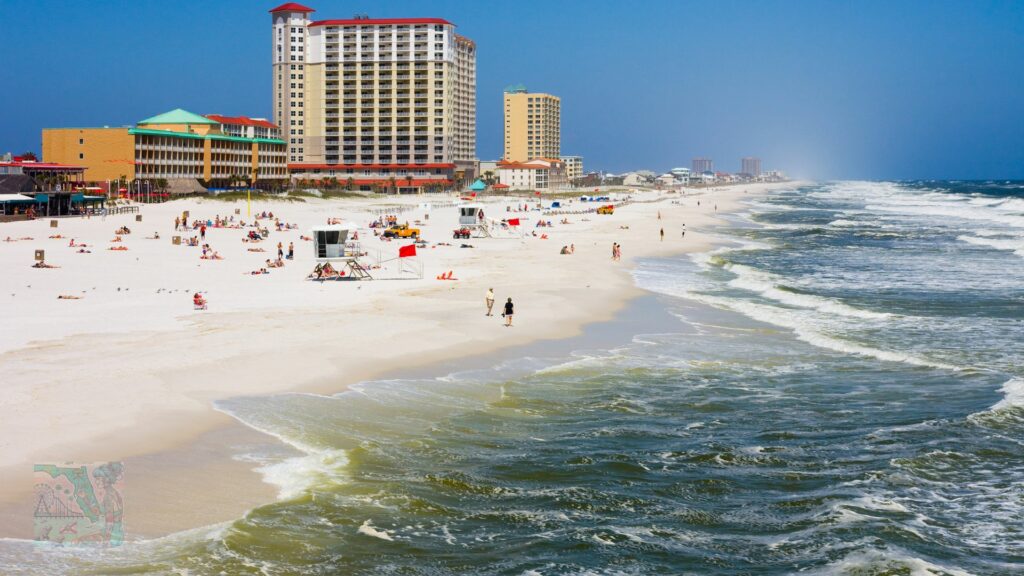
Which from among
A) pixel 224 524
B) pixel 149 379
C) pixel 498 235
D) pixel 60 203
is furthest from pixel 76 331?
pixel 60 203

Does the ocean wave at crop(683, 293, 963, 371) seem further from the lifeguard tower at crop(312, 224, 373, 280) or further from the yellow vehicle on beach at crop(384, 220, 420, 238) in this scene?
the yellow vehicle on beach at crop(384, 220, 420, 238)

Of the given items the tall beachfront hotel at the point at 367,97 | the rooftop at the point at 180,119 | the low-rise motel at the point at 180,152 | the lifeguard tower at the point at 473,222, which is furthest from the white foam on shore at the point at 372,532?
the tall beachfront hotel at the point at 367,97

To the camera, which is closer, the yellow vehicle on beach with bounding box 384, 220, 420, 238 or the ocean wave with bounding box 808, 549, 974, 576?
the ocean wave with bounding box 808, 549, 974, 576

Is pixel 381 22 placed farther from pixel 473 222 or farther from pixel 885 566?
pixel 885 566

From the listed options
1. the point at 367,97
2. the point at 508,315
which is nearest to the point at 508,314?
the point at 508,315

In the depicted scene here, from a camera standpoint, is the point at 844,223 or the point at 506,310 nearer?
the point at 506,310

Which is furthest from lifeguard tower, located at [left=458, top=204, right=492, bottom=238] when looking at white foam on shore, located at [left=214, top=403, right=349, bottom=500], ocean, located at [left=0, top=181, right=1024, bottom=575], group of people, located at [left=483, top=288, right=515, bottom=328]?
white foam on shore, located at [left=214, top=403, right=349, bottom=500]

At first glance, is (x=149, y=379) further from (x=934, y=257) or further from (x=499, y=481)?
(x=934, y=257)
